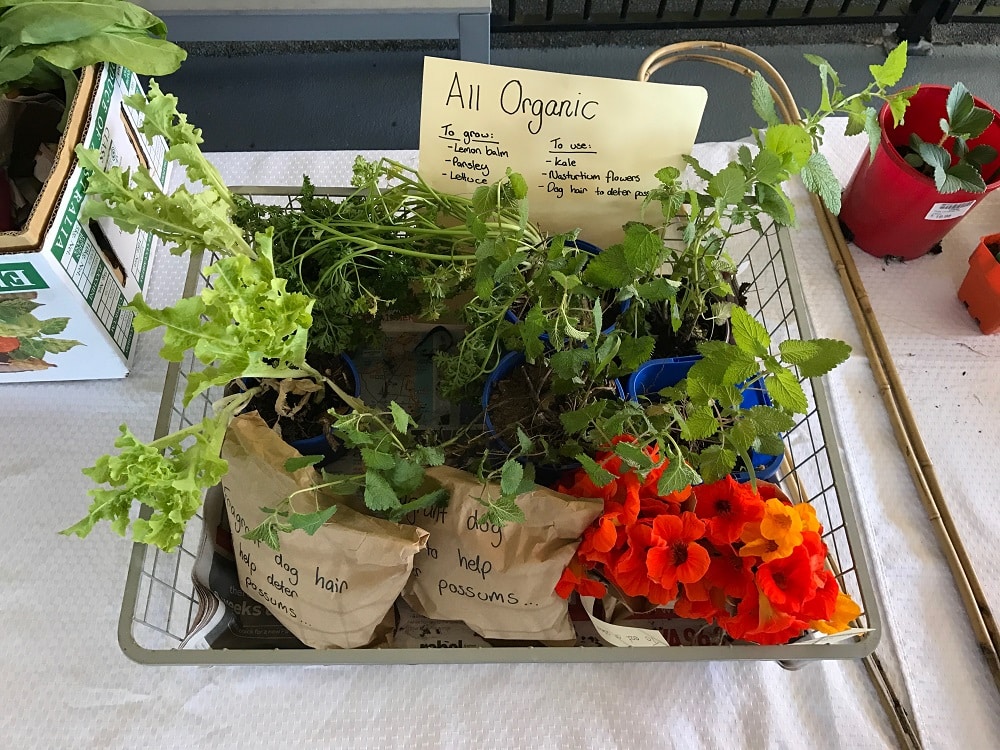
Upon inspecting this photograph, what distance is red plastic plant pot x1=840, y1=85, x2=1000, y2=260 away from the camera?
2.58 ft

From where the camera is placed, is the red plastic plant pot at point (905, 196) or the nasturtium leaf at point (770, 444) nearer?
the nasturtium leaf at point (770, 444)

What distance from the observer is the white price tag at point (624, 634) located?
56 centimetres

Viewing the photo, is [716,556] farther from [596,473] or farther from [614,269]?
[614,269]

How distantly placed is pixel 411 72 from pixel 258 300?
105 cm

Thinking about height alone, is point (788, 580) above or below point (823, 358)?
below

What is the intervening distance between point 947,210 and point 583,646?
618 mm

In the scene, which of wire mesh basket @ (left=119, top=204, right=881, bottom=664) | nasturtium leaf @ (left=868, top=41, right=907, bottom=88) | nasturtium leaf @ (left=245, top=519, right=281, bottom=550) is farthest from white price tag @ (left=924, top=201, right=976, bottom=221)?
nasturtium leaf @ (left=245, top=519, right=281, bottom=550)

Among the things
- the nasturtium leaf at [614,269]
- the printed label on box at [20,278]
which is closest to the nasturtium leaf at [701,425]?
the nasturtium leaf at [614,269]

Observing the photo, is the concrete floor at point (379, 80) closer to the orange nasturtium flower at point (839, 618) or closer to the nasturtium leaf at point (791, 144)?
the nasturtium leaf at point (791, 144)

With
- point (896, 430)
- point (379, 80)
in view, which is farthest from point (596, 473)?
point (379, 80)

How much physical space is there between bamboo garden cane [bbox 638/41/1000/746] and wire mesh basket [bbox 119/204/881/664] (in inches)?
3.5

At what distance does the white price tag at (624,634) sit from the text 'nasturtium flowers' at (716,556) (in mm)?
28

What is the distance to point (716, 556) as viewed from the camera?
53 centimetres

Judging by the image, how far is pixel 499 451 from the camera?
62 cm
